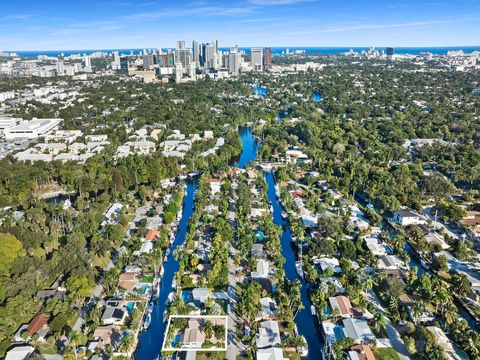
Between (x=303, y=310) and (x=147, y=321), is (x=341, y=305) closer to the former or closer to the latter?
(x=303, y=310)

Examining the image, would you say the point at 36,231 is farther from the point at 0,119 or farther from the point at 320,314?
the point at 0,119

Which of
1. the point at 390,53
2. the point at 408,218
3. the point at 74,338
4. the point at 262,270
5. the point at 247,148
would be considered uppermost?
the point at 390,53

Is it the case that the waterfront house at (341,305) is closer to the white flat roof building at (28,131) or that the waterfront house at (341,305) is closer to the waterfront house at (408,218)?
the waterfront house at (408,218)

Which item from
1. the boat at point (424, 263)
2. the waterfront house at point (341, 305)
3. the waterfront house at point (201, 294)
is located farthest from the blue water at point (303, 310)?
the boat at point (424, 263)

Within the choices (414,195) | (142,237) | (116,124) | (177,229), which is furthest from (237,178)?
(116,124)

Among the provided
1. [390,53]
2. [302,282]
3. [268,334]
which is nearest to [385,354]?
[268,334]
